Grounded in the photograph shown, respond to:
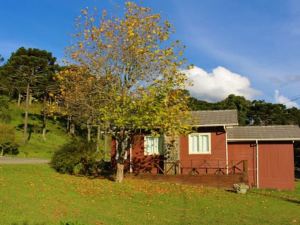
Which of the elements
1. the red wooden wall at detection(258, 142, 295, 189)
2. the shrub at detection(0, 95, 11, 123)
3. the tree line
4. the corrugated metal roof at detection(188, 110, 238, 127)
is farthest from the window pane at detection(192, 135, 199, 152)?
the tree line

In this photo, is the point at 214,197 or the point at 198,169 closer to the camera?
the point at 214,197

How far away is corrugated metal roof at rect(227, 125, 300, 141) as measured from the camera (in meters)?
24.9

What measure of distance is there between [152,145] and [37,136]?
31.5m

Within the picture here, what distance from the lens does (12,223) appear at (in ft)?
32.3

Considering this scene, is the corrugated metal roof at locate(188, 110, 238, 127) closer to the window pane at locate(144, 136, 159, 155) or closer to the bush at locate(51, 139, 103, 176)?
the window pane at locate(144, 136, 159, 155)

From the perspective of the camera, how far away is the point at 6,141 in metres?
36.5

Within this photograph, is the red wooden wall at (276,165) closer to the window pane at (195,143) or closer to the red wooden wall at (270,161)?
the red wooden wall at (270,161)

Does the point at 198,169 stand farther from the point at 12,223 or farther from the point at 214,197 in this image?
the point at 12,223

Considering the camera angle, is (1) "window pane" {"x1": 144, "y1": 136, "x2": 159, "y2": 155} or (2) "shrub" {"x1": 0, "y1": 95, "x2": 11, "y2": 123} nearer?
(1) "window pane" {"x1": 144, "y1": 136, "x2": 159, "y2": 155}

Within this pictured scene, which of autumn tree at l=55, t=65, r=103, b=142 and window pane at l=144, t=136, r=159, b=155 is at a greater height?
autumn tree at l=55, t=65, r=103, b=142

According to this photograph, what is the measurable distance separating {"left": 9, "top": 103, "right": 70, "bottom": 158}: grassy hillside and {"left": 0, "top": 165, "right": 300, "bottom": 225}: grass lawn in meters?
22.2

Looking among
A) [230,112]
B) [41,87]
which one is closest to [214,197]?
[230,112]

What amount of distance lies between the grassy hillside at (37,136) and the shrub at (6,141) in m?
1.12

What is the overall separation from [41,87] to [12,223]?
47.5 meters
